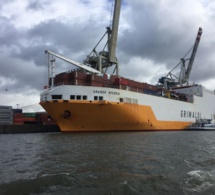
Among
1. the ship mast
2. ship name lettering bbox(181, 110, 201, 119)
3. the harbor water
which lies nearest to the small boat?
ship name lettering bbox(181, 110, 201, 119)

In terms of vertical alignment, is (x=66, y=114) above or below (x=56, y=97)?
below

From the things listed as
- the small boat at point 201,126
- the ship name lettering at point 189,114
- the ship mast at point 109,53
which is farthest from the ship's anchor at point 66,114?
the small boat at point 201,126

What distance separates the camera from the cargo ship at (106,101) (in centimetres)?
3125

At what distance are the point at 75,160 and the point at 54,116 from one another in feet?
68.1

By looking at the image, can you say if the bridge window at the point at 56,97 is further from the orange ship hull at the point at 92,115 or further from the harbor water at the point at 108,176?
the harbor water at the point at 108,176

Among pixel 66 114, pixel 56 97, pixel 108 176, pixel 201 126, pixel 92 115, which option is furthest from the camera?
pixel 201 126

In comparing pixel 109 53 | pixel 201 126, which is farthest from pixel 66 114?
pixel 201 126

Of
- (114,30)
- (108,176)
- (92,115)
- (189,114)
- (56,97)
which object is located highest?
(114,30)

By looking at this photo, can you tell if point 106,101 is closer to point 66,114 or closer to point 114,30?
point 66,114

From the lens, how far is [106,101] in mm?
31672

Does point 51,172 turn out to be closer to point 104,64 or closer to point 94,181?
point 94,181

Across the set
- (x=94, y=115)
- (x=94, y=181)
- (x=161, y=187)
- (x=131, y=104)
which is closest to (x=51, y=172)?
(x=94, y=181)

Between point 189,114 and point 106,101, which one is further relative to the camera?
point 189,114

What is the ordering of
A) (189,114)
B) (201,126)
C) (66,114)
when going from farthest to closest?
(189,114) → (201,126) → (66,114)
